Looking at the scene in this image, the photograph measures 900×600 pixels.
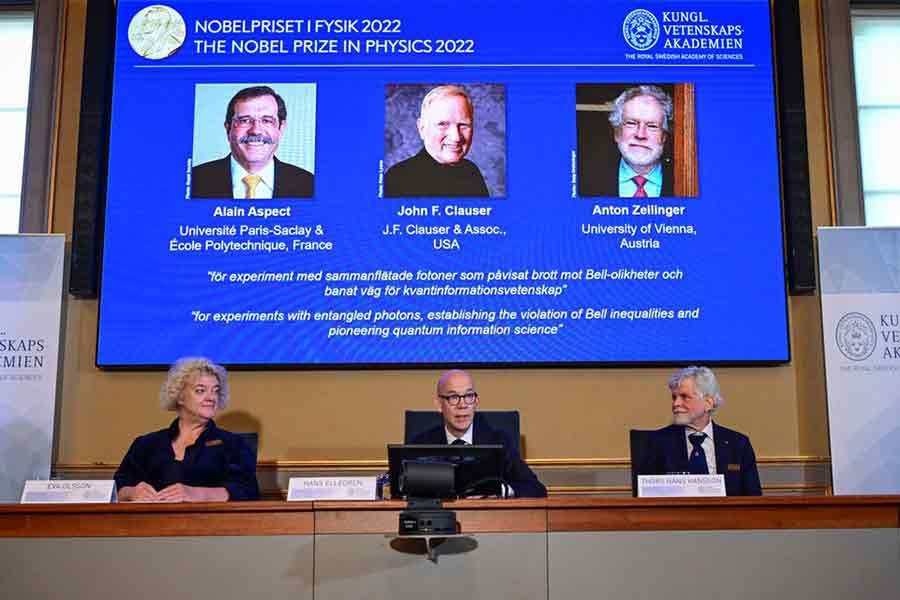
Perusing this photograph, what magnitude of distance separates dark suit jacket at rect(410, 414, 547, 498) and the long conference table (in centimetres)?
88

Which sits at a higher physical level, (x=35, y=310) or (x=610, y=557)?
(x=35, y=310)

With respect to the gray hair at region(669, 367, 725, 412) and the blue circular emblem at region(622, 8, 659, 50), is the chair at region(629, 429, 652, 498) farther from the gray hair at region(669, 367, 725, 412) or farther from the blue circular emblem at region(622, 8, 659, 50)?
the blue circular emblem at region(622, 8, 659, 50)

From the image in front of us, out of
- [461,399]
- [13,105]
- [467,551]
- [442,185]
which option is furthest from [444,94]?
[467,551]

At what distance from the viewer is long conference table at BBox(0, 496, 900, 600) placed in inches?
134

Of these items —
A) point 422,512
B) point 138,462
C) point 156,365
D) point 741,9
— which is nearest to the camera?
point 422,512

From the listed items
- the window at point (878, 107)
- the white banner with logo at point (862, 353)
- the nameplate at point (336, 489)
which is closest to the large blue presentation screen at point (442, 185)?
the white banner with logo at point (862, 353)

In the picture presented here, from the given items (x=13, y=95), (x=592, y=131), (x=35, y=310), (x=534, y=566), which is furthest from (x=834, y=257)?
(x=13, y=95)

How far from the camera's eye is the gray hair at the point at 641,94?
18.2ft

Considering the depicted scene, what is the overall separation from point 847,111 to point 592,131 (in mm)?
1359

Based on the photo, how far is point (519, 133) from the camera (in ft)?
18.1

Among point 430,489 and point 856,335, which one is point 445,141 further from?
point 430,489

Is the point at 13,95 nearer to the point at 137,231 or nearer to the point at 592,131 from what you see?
the point at 137,231

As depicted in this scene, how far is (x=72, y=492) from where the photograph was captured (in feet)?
11.8

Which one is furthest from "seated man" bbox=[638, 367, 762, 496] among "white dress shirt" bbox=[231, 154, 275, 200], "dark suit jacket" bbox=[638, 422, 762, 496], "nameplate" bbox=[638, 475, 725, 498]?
"white dress shirt" bbox=[231, 154, 275, 200]
